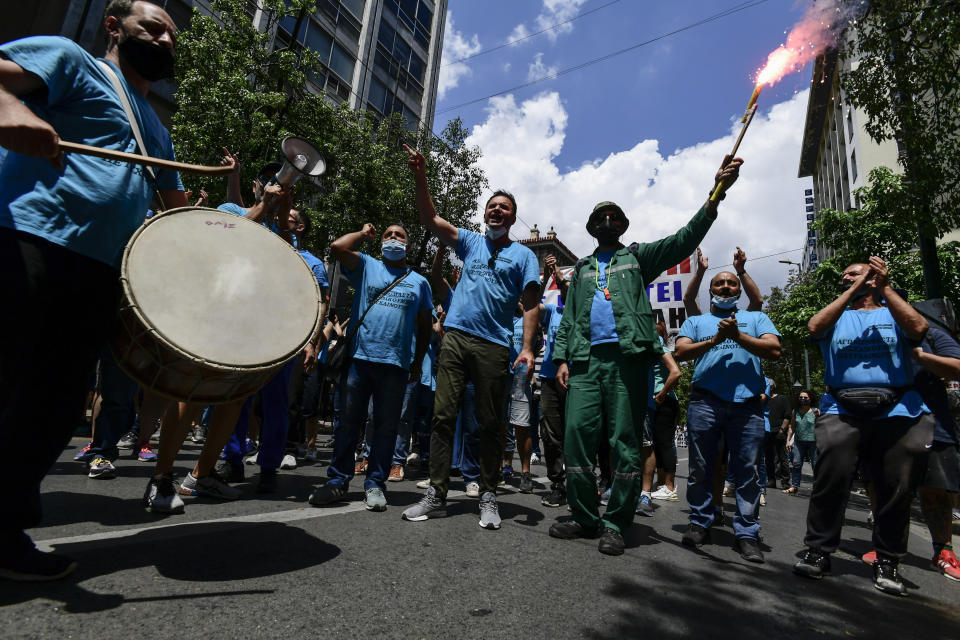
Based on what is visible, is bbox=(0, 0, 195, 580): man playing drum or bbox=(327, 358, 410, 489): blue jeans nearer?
bbox=(0, 0, 195, 580): man playing drum

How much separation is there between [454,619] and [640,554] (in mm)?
1715

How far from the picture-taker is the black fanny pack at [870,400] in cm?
322

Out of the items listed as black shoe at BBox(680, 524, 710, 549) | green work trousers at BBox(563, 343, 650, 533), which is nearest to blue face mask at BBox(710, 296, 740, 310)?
green work trousers at BBox(563, 343, 650, 533)

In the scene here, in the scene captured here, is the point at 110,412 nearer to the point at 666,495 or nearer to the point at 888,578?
the point at 888,578

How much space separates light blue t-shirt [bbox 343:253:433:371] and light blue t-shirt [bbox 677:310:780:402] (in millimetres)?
2208

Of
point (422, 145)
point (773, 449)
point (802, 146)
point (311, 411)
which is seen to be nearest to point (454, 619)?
point (311, 411)

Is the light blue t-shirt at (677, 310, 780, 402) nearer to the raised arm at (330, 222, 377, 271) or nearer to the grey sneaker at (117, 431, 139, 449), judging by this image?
Result: the raised arm at (330, 222, 377, 271)

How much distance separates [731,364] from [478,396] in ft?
6.36

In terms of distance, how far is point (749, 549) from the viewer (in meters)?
3.39

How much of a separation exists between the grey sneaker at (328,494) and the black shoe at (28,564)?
170cm

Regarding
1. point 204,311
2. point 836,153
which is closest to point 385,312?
point 204,311

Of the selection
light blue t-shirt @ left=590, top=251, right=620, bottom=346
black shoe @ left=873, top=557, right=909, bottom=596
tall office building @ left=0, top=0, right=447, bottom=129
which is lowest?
black shoe @ left=873, top=557, right=909, bottom=596

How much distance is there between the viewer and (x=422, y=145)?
21031 millimetres

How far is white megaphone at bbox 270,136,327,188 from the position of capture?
3.28 meters
